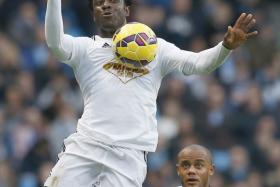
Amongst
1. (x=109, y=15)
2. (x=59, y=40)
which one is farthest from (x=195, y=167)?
(x=59, y=40)

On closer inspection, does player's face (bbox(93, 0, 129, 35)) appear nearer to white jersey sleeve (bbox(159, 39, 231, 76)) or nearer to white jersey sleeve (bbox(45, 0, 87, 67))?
white jersey sleeve (bbox(45, 0, 87, 67))

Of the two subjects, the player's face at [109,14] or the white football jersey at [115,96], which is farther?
the player's face at [109,14]

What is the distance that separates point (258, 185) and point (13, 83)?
3.72 m

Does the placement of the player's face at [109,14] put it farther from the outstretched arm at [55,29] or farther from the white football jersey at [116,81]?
the outstretched arm at [55,29]

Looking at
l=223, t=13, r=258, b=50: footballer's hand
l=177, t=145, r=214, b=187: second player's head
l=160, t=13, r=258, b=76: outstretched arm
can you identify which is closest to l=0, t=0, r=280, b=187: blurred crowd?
l=177, t=145, r=214, b=187: second player's head

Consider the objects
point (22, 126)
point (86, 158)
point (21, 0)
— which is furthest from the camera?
point (21, 0)

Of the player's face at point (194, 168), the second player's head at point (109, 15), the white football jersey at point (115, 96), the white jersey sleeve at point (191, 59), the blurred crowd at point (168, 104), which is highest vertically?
the second player's head at point (109, 15)

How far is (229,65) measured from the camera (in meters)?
18.4

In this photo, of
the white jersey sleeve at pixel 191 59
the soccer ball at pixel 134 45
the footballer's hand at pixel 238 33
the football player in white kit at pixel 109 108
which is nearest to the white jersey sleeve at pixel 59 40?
the football player in white kit at pixel 109 108

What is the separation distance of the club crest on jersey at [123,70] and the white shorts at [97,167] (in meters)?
0.55

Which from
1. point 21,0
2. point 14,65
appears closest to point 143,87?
point 14,65

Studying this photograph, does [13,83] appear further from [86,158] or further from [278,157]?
[86,158]

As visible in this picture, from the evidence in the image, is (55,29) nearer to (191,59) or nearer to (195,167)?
(191,59)

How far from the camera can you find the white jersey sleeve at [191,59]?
9.17 metres
